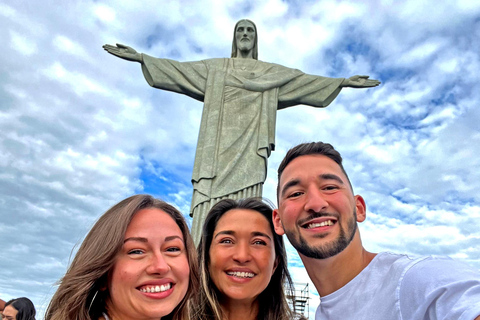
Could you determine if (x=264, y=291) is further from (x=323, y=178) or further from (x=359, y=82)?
(x=359, y=82)

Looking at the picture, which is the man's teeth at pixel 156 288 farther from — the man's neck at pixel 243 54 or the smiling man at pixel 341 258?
the man's neck at pixel 243 54

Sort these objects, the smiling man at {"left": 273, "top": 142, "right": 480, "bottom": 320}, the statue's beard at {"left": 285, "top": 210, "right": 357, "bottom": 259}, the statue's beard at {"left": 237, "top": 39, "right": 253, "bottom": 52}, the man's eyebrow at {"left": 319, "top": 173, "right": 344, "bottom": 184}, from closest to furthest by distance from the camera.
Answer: the smiling man at {"left": 273, "top": 142, "right": 480, "bottom": 320} < the statue's beard at {"left": 285, "top": 210, "right": 357, "bottom": 259} < the man's eyebrow at {"left": 319, "top": 173, "right": 344, "bottom": 184} < the statue's beard at {"left": 237, "top": 39, "right": 253, "bottom": 52}

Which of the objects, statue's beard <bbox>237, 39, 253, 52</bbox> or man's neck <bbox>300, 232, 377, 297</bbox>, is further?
statue's beard <bbox>237, 39, 253, 52</bbox>

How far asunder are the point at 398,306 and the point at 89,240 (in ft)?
4.31

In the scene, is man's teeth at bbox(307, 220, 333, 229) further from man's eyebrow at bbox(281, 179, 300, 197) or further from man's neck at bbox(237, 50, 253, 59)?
man's neck at bbox(237, 50, 253, 59)

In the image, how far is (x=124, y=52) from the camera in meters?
6.79

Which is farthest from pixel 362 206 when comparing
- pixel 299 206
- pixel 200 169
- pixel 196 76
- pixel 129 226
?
pixel 196 76

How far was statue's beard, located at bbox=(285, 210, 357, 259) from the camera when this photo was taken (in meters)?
1.83

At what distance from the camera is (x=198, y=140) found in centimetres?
696

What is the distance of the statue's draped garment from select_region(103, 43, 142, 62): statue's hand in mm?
195

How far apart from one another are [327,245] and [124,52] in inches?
235

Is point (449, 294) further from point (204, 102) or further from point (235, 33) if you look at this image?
point (235, 33)

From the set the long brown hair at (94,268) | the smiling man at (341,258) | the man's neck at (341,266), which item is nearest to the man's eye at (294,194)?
the smiling man at (341,258)

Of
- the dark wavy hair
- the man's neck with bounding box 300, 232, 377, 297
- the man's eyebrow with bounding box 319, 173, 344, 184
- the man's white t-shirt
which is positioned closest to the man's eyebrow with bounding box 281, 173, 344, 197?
the man's eyebrow with bounding box 319, 173, 344, 184
